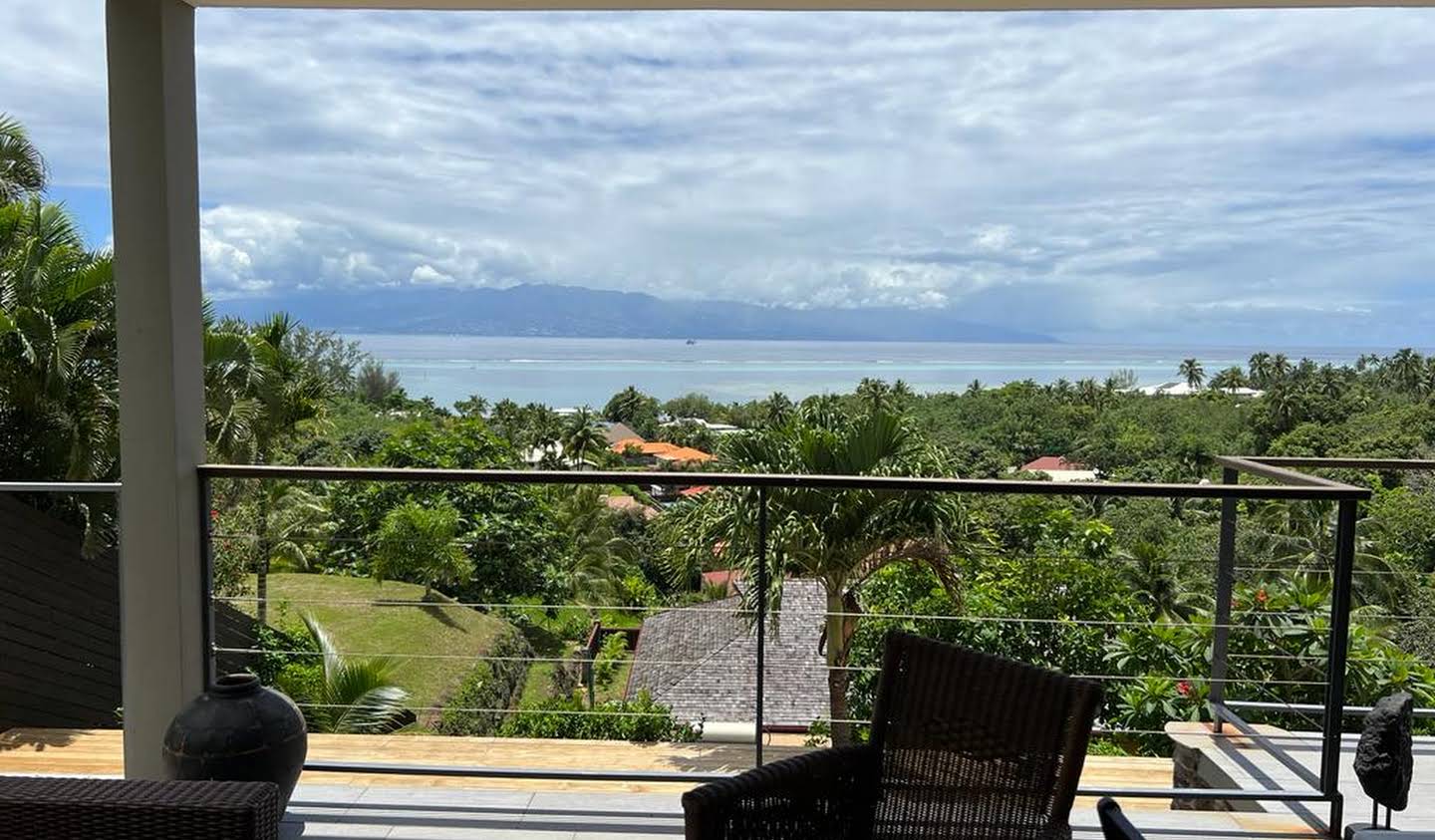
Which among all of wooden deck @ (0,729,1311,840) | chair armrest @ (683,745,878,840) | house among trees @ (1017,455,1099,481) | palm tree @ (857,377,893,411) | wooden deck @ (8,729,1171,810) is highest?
chair armrest @ (683,745,878,840)

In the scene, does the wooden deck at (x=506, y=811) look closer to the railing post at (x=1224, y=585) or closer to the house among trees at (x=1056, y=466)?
the railing post at (x=1224, y=585)

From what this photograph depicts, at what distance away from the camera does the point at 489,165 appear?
135ft

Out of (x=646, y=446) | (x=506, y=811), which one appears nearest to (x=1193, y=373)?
(x=646, y=446)

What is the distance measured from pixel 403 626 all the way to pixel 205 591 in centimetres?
1556

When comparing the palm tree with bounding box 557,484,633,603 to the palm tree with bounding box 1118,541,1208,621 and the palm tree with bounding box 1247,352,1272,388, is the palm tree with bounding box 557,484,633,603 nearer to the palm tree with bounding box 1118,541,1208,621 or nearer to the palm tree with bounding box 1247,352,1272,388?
the palm tree with bounding box 1118,541,1208,621

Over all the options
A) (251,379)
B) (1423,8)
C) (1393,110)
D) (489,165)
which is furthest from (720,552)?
A: (1393,110)

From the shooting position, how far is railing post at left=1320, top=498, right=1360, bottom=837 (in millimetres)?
2650

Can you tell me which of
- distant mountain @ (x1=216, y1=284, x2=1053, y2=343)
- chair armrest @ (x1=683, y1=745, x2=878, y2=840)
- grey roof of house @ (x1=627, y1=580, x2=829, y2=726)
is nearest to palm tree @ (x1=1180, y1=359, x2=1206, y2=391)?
distant mountain @ (x1=216, y1=284, x2=1053, y2=343)

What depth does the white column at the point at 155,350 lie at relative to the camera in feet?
8.66

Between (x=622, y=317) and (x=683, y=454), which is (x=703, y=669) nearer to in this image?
(x=683, y=454)

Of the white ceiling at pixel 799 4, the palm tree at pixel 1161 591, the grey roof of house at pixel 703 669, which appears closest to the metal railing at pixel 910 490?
the white ceiling at pixel 799 4

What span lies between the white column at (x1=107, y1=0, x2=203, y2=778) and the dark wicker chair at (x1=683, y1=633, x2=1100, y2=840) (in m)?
1.87

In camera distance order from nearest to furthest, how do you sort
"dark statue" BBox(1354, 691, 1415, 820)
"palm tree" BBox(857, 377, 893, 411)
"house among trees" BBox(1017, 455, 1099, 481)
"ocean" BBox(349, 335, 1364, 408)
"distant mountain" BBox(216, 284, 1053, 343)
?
"dark statue" BBox(1354, 691, 1415, 820), "house among trees" BBox(1017, 455, 1099, 481), "palm tree" BBox(857, 377, 893, 411), "ocean" BBox(349, 335, 1364, 408), "distant mountain" BBox(216, 284, 1053, 343)

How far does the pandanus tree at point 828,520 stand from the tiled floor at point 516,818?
395cm
